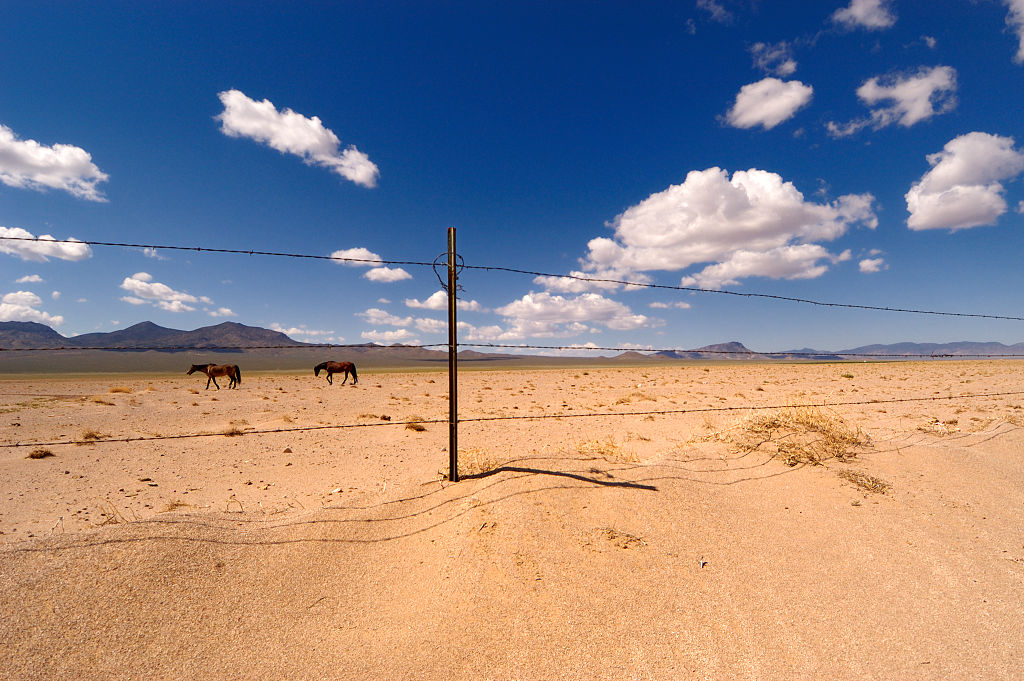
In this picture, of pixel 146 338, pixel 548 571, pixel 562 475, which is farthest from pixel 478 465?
pixel 146 338

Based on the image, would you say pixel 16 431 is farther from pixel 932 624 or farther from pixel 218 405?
pixel 932 624

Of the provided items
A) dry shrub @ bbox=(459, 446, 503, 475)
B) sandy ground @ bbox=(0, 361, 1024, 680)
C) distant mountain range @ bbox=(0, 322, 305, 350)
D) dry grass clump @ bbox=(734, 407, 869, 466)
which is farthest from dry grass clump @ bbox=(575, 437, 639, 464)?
distant mountain range @ bbox=(0, 322, 305, 350)

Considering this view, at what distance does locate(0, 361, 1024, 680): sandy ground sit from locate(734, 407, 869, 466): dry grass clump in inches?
5.3

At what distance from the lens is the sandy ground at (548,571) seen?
3797mm

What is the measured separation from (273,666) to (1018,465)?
13.0m

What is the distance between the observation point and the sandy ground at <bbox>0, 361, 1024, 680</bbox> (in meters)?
3.80

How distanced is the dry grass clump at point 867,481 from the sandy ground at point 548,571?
5 centimetres

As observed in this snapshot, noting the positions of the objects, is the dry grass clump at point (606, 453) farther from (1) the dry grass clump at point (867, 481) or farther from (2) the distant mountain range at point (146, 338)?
(2) the distant mountain range at point (146, 338)

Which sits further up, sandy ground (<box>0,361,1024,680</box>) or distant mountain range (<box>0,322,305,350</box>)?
distant mountain range (<box>0,322,305,350</box>)

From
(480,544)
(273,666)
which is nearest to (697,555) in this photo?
(480,544)

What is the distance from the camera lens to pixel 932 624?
4.33 metres

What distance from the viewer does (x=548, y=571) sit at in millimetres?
4785

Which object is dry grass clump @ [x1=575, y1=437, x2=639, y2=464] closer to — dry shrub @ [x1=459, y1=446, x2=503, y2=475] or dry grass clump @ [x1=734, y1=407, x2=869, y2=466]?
dry shrub @ [x1=459, y1=446, x2=503, y2=475]

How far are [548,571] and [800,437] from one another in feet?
23.1
